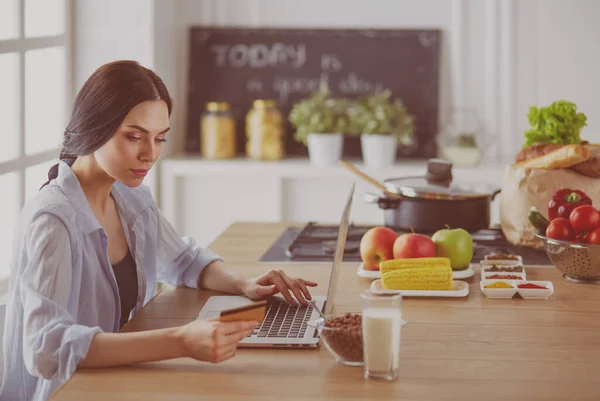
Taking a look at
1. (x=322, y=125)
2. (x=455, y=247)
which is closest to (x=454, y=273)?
(x=455, y=247)

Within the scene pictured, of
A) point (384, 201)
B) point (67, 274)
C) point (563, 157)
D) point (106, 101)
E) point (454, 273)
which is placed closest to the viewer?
point (67, 274)

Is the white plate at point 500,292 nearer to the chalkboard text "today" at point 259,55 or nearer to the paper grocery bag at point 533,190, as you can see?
the paper grocery bag at point 533,190

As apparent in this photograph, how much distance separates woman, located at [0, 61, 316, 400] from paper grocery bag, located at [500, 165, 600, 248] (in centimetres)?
83

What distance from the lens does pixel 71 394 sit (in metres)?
1.50

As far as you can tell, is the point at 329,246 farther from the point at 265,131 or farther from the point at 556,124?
the point at 265,131

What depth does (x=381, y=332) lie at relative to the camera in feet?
5.14

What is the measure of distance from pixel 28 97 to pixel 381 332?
2.31 m

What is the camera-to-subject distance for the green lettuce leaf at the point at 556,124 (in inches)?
110

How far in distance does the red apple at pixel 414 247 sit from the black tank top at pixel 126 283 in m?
0.63

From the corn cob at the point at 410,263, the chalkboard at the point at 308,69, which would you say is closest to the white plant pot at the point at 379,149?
the chalkboard at the point at 308,69

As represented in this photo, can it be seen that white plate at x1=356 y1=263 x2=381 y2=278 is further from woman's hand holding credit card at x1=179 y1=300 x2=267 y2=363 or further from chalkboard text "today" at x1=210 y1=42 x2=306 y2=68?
chalkboard text "today" at x1=210 y1=42 x2=306 y2=68

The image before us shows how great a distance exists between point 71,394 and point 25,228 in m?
0.49

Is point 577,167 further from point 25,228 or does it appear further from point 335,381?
point 25,228

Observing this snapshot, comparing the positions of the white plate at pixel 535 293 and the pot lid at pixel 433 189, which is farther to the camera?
the pot lid at pixel 433 189
